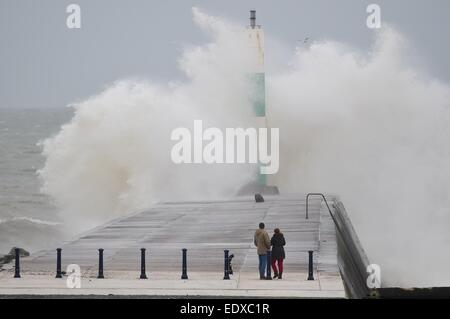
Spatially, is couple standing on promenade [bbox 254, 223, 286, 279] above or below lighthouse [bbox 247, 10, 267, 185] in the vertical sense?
below

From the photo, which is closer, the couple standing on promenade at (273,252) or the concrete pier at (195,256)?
the concrete pier at (195,256)

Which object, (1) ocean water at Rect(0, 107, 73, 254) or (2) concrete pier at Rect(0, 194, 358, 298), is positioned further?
(1) ocean water at Rect(0, 107, 73, 254)

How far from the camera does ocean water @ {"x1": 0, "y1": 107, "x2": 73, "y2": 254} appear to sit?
46.8m

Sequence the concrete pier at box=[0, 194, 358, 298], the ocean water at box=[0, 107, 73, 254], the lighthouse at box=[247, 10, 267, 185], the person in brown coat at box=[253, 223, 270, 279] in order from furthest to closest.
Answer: the ocean water at box=[0, 107, 73, 254]
the lighthouse at box=[247, 10, 267, 185]
the person in brown coat at box=[253, 223, 270, 279]
the concrete pier at box=[0, 194, 358, 298]

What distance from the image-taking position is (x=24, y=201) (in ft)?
220

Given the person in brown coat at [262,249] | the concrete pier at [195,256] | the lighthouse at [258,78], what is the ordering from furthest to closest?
the lighthouse at [258,78]
the person in brown coat at [262,249]
the concrete pier at [195,256]

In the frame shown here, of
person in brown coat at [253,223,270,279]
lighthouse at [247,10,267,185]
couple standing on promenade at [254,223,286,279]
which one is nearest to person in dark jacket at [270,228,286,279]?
couple standing on promenade at [254,223,286,279]

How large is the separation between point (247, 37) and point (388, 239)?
1485 centimetres

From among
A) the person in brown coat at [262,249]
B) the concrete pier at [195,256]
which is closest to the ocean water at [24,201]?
the concrete pier at [195,256]

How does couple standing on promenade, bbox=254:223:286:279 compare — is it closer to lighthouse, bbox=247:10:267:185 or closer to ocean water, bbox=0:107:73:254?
ocean water, bbox=0:107:73:254

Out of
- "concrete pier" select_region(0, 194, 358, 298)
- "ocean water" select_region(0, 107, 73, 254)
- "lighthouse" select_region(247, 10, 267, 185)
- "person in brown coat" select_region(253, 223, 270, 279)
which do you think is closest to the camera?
"concrete pier" select_region(0, 194, 358, 298)

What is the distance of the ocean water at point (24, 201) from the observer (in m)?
46.8

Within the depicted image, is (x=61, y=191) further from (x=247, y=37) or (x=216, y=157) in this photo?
(x=247, y=37)

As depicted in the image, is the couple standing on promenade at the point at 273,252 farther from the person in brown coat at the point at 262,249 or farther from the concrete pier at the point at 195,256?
the concrete pier at the point at 195,256
